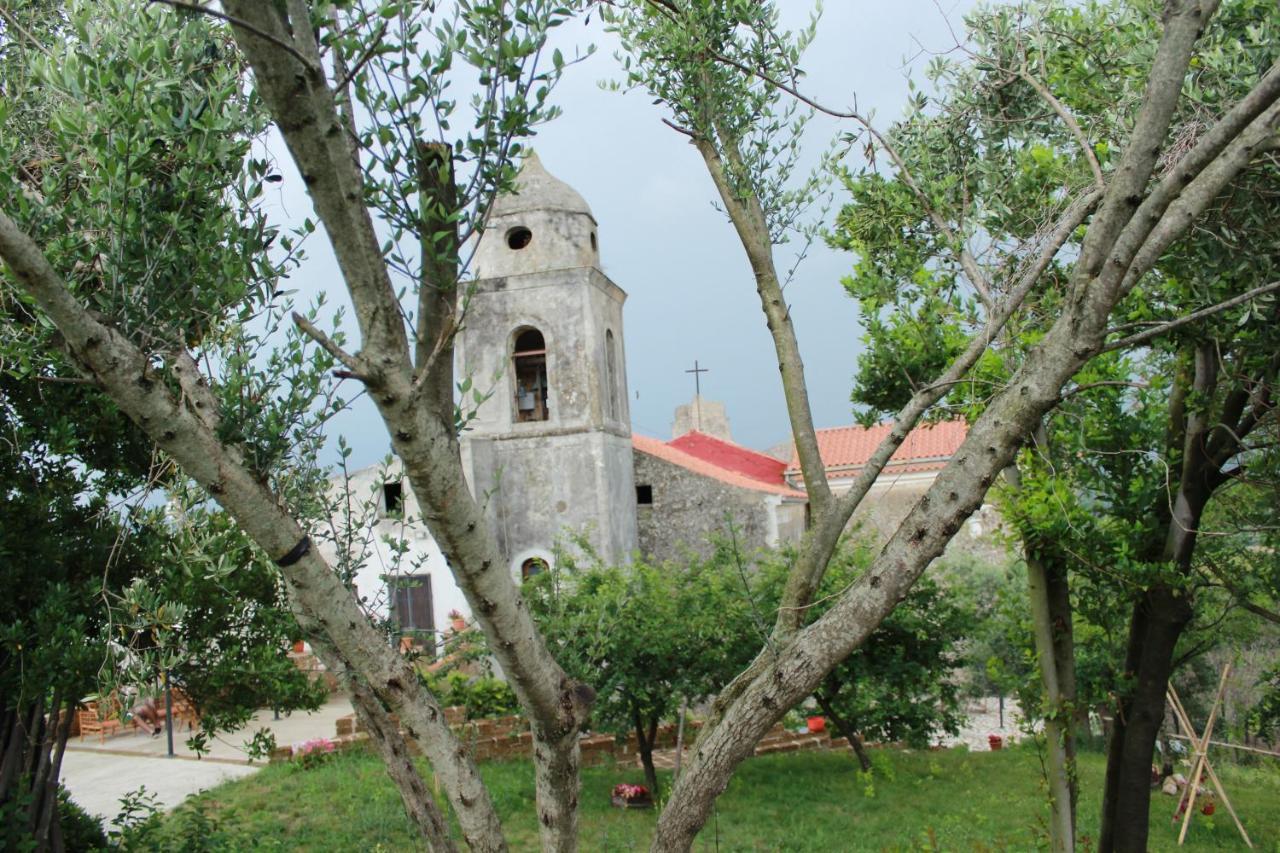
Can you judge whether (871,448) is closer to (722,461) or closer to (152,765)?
(722,461)

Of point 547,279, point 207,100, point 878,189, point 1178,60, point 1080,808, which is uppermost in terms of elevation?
point 547,279

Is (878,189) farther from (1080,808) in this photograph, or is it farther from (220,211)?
(1080,808)

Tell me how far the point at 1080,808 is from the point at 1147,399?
5.91 m

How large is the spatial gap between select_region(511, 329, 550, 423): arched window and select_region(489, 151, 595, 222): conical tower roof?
2.23 metres

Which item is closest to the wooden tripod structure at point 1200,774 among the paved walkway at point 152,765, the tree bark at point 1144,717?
the tree bark at point 1144,717

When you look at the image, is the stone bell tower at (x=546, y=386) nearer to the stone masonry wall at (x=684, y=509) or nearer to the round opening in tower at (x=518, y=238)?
the round opening in tower at (x=518, y=238)

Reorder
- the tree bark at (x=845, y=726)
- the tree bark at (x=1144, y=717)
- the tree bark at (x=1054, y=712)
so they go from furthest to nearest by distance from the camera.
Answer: the tree bark at (x=845, y=726), the tree bark at (x=1144, y=717), the tree bark at (x=1054, y=712)

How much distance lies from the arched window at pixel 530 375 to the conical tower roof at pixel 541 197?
87.6 inches

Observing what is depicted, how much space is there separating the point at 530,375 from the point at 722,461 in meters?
6.50

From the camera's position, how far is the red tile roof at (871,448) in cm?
1912

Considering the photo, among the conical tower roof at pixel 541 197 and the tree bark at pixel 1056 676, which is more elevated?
the conical tower roof at pixel 541 197

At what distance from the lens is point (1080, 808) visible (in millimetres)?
10445

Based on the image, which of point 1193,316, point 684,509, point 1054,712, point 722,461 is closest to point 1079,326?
point 1193,316

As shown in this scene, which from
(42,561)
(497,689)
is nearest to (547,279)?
(497,689)
